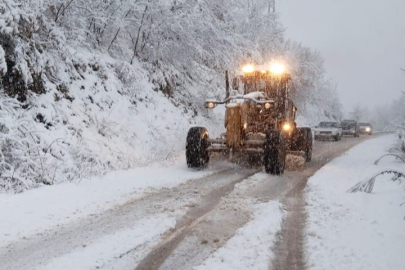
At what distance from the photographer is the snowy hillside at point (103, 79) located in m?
8.23

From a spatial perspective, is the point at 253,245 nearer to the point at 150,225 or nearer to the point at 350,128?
the point at 150,225

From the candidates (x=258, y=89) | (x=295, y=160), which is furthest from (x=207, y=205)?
(x=258, y=89)

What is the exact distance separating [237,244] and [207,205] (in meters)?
1.99

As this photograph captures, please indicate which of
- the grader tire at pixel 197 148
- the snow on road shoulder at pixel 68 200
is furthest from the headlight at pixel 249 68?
the snow on road shoulder at pixel 68 200

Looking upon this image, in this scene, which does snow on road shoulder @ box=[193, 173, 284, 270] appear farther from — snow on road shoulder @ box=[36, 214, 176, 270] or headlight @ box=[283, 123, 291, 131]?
headlight @ box=[283, 123, 291, 131]

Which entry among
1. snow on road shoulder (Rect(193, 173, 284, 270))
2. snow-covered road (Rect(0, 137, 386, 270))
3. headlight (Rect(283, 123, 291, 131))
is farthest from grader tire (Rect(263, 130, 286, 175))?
snow on road shoulder (Rect(193, 173, 284, 270))

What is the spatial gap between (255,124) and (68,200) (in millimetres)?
6448

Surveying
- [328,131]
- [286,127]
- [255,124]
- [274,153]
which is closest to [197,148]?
[274,153]

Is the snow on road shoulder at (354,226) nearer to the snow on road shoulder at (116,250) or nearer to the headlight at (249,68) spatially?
the snow on road shoulder at (116,250)

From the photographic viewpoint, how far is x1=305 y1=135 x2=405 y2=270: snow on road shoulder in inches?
170

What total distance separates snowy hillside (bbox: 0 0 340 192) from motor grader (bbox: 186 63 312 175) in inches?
58.6

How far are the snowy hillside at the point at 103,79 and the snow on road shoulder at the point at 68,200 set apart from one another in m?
0.60

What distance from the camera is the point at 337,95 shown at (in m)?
66.7

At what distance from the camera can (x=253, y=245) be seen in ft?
15.5
